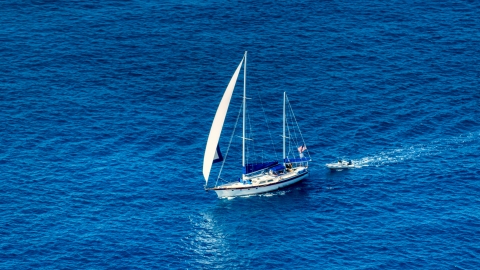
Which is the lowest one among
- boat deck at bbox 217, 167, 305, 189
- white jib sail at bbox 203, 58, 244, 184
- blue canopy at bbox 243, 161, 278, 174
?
boat deck at bbox 217, 167, 305, 189

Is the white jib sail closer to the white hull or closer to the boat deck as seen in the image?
the white hull

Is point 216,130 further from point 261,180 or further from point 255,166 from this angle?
point 261,180

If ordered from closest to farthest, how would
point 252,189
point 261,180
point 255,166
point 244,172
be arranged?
point 252,189, point 244,172, point 261,180, point 255,166

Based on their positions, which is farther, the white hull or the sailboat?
the white hull

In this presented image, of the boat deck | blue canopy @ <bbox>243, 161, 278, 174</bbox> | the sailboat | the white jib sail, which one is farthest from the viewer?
→ blue canopy @ <bbox>243, 161, 278, 174</bbox>

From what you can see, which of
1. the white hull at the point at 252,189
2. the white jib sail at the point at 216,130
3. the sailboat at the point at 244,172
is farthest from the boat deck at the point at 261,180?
the white jib sail at the point at 216,130

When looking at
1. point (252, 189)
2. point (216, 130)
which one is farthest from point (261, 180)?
point (216, 130)

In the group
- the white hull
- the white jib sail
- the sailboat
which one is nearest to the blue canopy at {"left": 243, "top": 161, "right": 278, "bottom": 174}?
the sailboat

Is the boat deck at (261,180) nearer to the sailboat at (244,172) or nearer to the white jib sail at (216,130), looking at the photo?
the sailboat at (244,172)

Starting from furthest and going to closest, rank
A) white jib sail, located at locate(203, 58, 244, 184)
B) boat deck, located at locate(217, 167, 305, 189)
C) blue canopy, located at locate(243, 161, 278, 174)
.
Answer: blue canopy, located at locate(243, 161, 278, 174) → boat deck, located at locate(217, 167, 305, 189) → white jib sail, located at locate(203, 58, 244, 184)
